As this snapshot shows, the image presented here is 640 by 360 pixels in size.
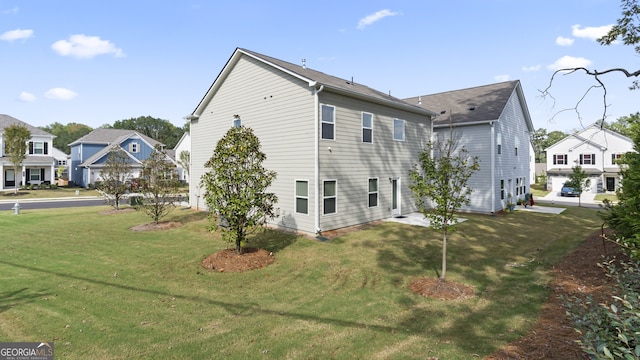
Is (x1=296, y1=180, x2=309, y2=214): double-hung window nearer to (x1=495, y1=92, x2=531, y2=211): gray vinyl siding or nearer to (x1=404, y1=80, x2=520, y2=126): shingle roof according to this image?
(x1=404, y1=80, x2=520, y2=126): shingle roof

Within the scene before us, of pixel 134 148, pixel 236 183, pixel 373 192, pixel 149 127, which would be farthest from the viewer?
pixel 149 127

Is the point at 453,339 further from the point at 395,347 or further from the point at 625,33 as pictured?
the point at 625,33

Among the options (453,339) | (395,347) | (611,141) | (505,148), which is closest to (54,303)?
(395,347)

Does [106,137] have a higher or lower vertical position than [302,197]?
higher

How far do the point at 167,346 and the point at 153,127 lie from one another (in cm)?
10162

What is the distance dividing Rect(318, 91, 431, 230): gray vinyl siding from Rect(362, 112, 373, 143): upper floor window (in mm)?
223

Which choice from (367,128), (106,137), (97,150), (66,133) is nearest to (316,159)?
(367,128)

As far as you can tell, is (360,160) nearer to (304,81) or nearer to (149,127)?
(304,81)

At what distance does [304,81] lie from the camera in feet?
44.7

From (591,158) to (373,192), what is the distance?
41966 mm

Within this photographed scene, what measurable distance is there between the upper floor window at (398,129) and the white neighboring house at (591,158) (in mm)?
33869

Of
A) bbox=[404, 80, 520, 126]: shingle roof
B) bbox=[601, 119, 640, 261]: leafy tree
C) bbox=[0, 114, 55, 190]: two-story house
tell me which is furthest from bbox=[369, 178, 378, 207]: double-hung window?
bbox=[0, 114, 55, 190]: two-story house

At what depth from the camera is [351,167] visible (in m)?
14.8

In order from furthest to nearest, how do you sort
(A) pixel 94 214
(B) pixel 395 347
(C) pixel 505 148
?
(C) pixel 505 148
(A) pixel 94 214
(B) pixel 395 347
